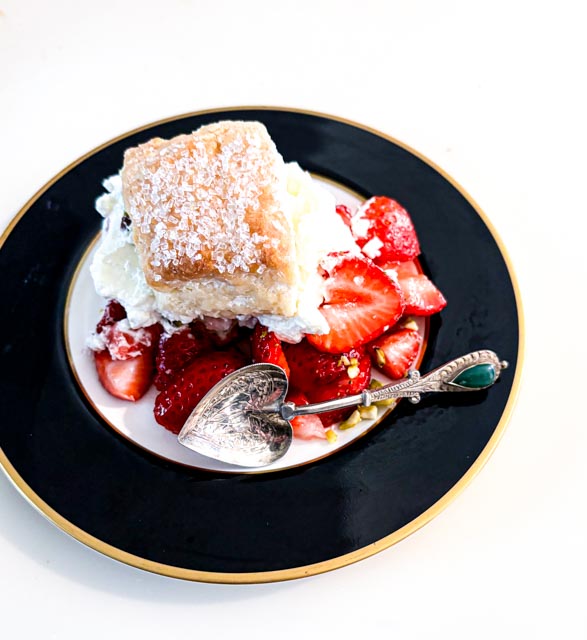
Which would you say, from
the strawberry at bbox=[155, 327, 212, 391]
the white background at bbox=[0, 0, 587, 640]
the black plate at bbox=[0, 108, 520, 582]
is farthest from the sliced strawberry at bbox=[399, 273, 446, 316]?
the strawberry at bbox=[155, 327, 212, 391]

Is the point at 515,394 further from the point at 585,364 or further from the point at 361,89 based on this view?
the point at 361,89

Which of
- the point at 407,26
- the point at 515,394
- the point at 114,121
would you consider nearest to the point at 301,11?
the point at 407,26

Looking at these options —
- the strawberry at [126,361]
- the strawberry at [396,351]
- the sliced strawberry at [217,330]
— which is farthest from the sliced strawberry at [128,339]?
the strawberry at [396,351]

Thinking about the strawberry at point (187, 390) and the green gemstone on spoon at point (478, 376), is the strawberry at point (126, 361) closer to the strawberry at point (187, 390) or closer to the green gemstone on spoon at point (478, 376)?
the strawberry at point (187, 390)

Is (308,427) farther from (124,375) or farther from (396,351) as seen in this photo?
(124,375)

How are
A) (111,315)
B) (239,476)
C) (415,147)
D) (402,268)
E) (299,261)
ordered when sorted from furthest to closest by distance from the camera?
1. (415,147)
2. (402,268)
3. (111,315)
4. (299,261)
5. (239,476)

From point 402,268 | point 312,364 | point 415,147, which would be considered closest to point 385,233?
point 402,268
